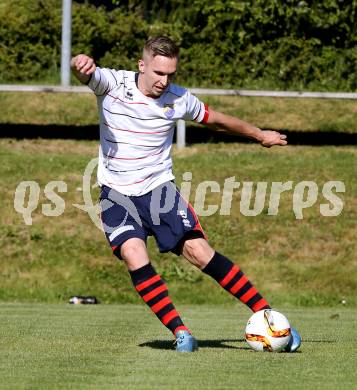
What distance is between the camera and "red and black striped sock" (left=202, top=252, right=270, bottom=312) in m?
7.70

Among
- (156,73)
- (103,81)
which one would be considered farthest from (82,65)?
(156,73)

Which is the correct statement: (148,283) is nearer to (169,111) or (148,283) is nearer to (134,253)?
(134,253)

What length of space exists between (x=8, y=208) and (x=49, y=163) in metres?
1.50

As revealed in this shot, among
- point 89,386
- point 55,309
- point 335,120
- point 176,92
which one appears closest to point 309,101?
point 335,120

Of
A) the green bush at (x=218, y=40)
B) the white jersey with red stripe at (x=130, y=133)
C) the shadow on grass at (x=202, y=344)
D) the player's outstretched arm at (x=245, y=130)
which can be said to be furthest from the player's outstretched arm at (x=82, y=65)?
the green bush at (x=218, y=40)

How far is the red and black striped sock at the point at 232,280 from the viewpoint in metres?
7.70

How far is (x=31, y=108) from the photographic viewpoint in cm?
1862

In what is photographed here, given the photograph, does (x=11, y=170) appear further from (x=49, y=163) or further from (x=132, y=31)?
(x=132, y=31)

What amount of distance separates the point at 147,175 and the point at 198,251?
0.63 m

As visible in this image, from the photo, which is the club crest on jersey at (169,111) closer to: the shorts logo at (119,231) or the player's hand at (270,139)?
the player's hand at (270,139)

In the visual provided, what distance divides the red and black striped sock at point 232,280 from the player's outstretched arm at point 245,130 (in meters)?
0.86

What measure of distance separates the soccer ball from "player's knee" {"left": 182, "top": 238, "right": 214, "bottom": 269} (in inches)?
21.1

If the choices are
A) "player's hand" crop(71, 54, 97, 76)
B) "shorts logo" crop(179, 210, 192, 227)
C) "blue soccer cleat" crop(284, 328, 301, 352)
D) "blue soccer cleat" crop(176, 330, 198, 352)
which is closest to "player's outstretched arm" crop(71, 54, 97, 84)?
"player's hand" crop(71, 54, 97, 76)

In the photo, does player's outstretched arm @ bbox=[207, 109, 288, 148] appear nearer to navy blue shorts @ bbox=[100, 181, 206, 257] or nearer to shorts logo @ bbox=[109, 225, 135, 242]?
navy blue shorts @ bbox=[100, 181, 206, 257]
